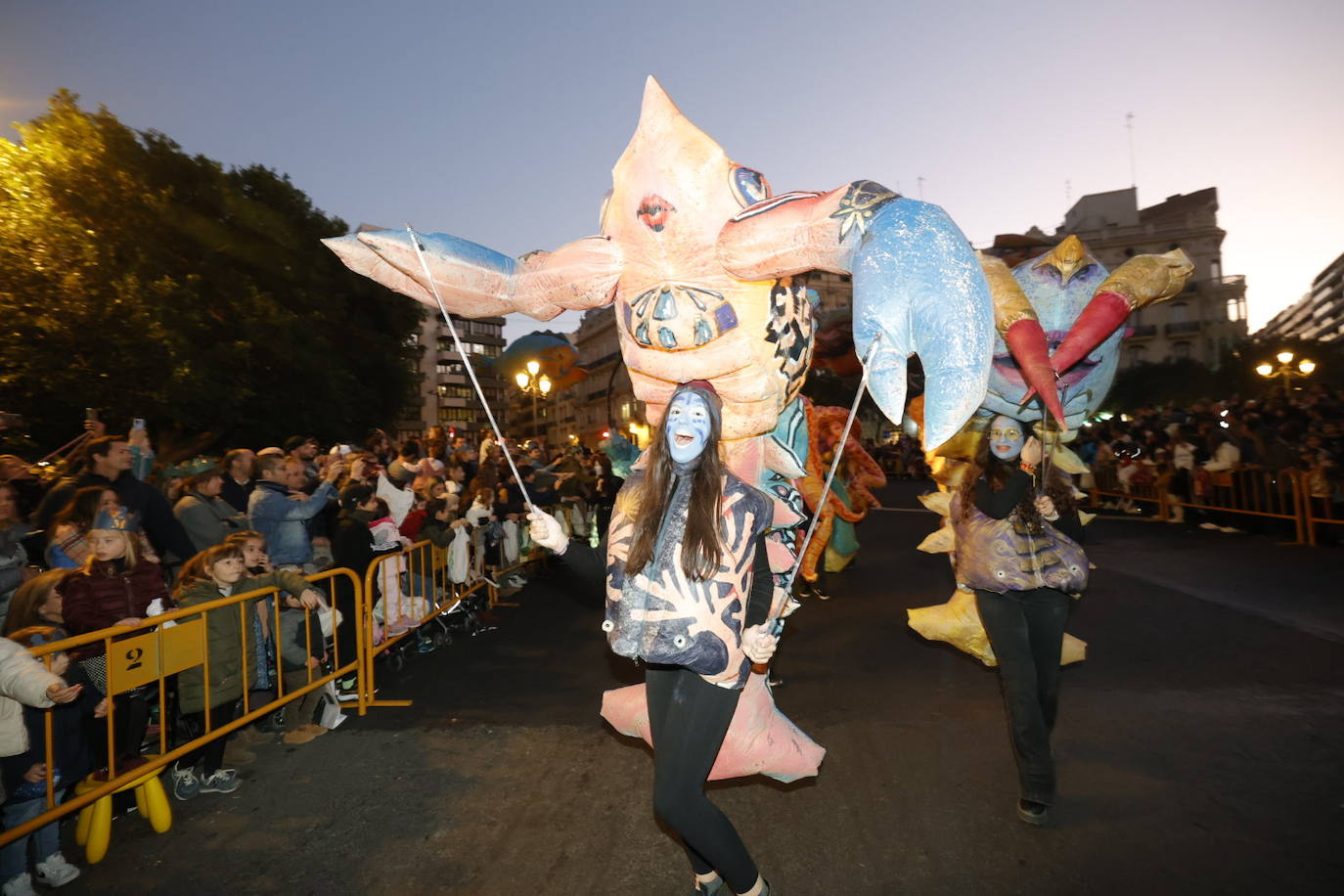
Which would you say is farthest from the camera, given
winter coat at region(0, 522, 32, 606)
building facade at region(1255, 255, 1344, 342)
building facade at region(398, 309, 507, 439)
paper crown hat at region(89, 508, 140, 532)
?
building facade at region(1255, 255, 1344, 342)

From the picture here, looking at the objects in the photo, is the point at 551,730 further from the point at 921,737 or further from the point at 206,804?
the point at 921,737

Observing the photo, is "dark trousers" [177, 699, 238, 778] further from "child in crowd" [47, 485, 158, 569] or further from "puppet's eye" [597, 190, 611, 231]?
"puppet's eye" [597, 190, 611, 231]

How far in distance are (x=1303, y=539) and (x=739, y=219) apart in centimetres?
1100

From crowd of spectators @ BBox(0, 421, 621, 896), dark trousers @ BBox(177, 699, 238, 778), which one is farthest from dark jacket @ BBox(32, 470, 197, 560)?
dark trousers @ BBox(177, 699, 238, 778)

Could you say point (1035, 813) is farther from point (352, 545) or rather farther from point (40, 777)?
point (352, 545)

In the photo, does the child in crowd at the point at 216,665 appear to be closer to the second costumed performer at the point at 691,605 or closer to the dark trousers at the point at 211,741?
the dark trousers at the point at 211,741

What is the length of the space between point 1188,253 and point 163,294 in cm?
5917

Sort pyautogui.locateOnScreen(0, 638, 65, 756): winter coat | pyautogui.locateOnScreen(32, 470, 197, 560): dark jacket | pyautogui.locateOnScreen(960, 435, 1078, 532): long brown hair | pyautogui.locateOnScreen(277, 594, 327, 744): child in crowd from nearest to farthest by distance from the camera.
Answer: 1. pyautogui.locateOnScreen(0, 638, 65, 756): winter coat
2. pyautogui.locateOnScreen(960, 435, 1078, 532): long brown hair
3. pyautogui.locateOnScreen(277, 594, 327, 744): child in crowd
4. pyautogui.locateOnScreen(32, 470, 197, 560): dark jacket

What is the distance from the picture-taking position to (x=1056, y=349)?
12.1 feet

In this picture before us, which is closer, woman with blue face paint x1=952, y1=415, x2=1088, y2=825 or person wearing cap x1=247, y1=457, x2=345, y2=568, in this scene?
woman with blue face paint x1=952, y1=415, x2=1088, y2=825

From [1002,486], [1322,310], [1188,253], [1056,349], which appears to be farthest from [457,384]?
[1322,310]

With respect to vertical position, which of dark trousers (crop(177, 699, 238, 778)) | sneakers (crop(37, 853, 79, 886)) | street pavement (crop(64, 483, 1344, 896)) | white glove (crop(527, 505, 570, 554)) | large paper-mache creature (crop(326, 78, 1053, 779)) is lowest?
street pavement (crop(64, 483, 1344, 896))

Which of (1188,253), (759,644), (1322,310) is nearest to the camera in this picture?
(759,644)

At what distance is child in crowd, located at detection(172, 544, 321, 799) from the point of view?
3826 mm
